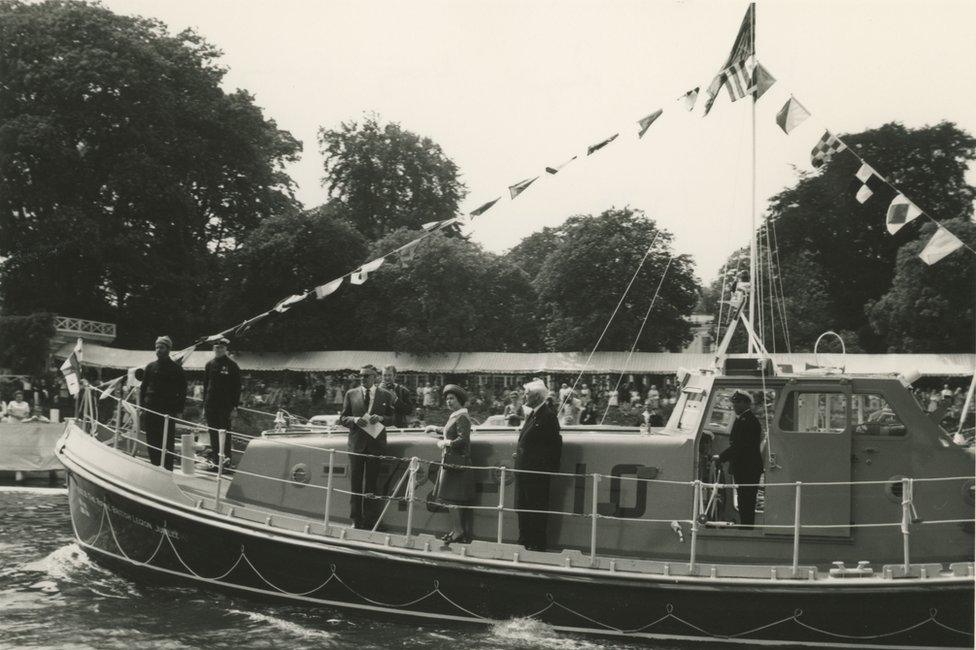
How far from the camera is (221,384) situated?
36.9 ft

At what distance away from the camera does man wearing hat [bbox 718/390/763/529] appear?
343 inches

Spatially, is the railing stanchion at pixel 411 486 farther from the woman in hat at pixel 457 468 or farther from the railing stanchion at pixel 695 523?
the railing stanchion at pixel 695 523

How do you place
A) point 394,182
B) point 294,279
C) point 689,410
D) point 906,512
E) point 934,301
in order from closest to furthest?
point 906,512 → point 689,410 → point 934,301 → point 294,279 → point 394,182

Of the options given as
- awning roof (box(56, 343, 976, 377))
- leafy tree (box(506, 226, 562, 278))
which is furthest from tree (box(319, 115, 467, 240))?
awning roof (box(56, 343, 976, 377))

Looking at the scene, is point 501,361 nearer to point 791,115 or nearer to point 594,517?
point 791,115

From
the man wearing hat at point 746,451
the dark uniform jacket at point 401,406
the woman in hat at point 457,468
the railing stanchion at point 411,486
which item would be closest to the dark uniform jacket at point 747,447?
the man wearing hat at point 746,451

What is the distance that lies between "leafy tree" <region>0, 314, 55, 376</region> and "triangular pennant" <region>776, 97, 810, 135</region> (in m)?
30.6

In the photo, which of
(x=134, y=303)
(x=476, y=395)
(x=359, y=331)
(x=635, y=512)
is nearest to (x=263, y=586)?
(x=635, y=512)

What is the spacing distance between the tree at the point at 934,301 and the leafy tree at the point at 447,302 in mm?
12807

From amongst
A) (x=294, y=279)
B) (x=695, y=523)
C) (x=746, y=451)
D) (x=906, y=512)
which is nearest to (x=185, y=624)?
(x=695, y=523)

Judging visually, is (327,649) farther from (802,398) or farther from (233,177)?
(233,177)

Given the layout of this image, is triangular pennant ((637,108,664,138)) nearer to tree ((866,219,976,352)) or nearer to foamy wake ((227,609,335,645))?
foamy wake ((227,609,335,645))

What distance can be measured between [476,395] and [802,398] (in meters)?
23.6

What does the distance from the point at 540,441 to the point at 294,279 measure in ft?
98.3
